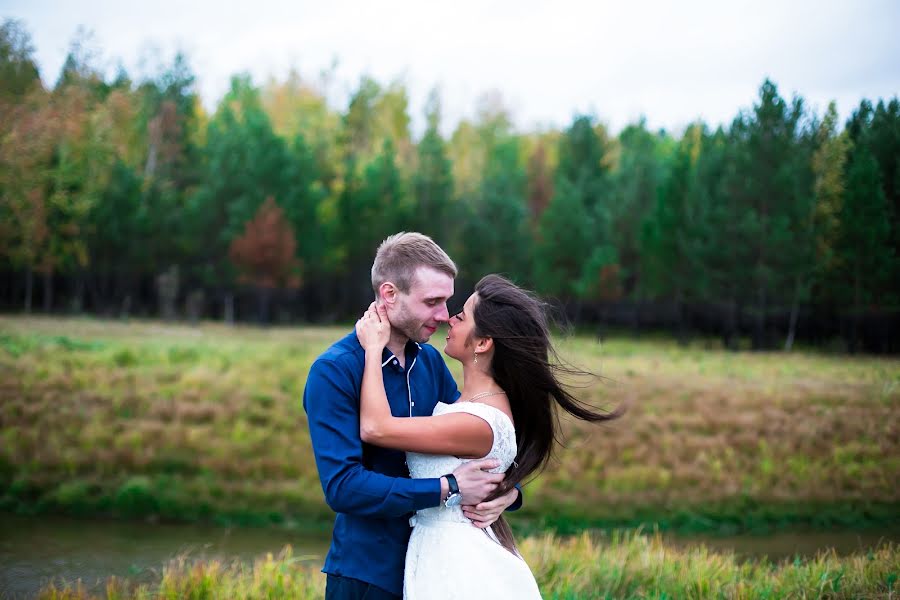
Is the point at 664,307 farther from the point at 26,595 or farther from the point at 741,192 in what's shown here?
the point at 26,595

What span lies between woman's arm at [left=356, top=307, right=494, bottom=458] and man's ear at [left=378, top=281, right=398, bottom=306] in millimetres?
99

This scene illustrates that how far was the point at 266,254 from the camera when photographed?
24.2 meters

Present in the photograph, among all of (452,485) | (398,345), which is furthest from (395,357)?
(452,485)

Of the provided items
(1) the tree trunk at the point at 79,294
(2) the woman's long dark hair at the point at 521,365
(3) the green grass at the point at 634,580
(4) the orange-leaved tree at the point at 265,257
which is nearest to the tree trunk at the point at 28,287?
(1) the tree trunk at the point at 79,294

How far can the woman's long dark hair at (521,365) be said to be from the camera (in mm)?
3271

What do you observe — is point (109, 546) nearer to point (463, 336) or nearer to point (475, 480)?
point (463, 336)

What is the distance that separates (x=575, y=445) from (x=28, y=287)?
41.6 ft

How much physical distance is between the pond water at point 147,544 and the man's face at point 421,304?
6887 millimetres

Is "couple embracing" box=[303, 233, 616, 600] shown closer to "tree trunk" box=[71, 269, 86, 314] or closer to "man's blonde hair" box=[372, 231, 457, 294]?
"man's blonde hair" box=[372, 231, 457, 294]

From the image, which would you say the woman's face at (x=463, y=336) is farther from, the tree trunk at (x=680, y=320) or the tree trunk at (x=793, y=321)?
the tree trunk at (x=680, y=320)

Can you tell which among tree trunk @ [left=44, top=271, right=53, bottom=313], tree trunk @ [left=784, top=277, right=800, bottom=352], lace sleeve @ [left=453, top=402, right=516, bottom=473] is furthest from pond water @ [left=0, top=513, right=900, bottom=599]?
tree trunk @ [left=44, top=271, right=53, bottom=313]

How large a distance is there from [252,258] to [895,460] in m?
18.2

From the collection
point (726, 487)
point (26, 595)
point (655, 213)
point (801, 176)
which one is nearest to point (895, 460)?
point (726, 487)

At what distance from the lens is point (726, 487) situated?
12.9m
